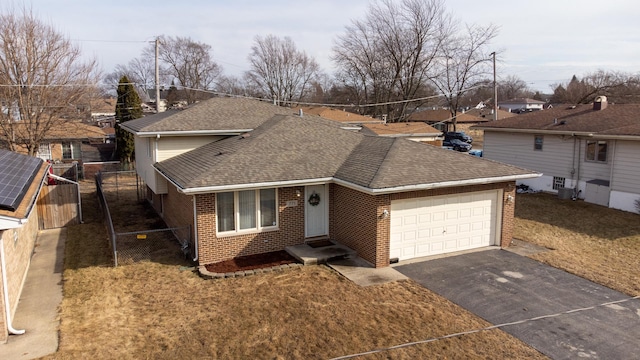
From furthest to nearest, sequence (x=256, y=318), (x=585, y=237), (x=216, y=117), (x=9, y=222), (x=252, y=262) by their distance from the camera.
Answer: (x=216, y=117), (x=585, y=237), (x=252, y=262), (x=256, y=318), (x=9, y=222)

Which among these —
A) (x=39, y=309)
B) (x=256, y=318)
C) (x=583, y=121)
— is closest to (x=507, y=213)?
(x=256, y=318)

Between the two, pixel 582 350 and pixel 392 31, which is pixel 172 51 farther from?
pixel 582 350

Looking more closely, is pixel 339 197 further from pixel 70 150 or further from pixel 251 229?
pixel 70 150

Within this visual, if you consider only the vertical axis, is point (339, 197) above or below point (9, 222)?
below

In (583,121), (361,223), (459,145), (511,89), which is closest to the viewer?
(361,223)

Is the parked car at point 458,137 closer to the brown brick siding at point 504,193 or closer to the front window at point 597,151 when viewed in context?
the front window at point 597,151

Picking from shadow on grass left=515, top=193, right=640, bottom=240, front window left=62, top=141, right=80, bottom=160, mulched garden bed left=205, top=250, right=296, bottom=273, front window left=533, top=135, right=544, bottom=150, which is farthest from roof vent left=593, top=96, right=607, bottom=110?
front window left=62, top=141, right=80, bottom=160

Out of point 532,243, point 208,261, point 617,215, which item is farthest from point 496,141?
point 208,261

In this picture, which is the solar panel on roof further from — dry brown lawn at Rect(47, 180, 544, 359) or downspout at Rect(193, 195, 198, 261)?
downspout at Rect(193, 195, 198, 261)
